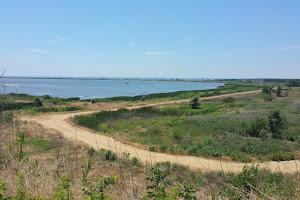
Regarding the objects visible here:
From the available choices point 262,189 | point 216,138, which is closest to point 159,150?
point 216,138

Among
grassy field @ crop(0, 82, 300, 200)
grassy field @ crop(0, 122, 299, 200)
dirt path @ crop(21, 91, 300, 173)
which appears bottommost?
dirt path @ crop(21, 91, 300, 173)

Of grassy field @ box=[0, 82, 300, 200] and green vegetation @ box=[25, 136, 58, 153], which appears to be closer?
grassy field @ box=[0, 82, 300, 200]

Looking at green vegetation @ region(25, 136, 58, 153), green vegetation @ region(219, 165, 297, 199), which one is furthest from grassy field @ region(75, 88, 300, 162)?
green vegetation @ region(25, 136, 58, 153)

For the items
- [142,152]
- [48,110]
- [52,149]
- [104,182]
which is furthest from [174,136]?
[48,110]

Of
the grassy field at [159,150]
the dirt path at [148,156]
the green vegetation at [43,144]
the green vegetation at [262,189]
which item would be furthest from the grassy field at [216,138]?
the green vegetation at [43,144]

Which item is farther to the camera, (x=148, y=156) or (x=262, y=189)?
(x=148, y=156)

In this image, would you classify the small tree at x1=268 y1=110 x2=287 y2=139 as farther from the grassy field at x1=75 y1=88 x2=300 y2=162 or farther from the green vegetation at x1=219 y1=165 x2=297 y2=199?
the green vegetation at x1=219 y1=165 x2=297 y2=199

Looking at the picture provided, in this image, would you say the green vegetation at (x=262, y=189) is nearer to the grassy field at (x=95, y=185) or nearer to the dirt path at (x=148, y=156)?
the grassy field at (x=95, y=185)

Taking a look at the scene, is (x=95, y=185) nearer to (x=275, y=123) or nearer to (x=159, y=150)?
(x=159, y=150)

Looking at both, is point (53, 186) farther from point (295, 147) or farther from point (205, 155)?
point (295, 147)

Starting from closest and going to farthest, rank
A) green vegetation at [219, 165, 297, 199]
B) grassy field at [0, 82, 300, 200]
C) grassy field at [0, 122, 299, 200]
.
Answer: grassy field at [0, 122, 299, 200] < green vegetation at [219, 165, 297, 199] < grassy field at [0, 82, 300, 200]

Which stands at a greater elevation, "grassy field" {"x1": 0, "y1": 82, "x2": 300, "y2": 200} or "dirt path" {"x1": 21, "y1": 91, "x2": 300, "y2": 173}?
"grassy field" {"x1": 0, "y1": 82, "x2": 300, "y2": 200}

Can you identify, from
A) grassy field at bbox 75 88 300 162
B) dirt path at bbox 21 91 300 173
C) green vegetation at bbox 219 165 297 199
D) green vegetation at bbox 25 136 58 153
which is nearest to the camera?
green vegetation at bbox 219 165 297 199

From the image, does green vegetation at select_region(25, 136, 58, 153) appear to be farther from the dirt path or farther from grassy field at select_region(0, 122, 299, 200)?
grassy field at select_region(0, 122, 299, 200)
